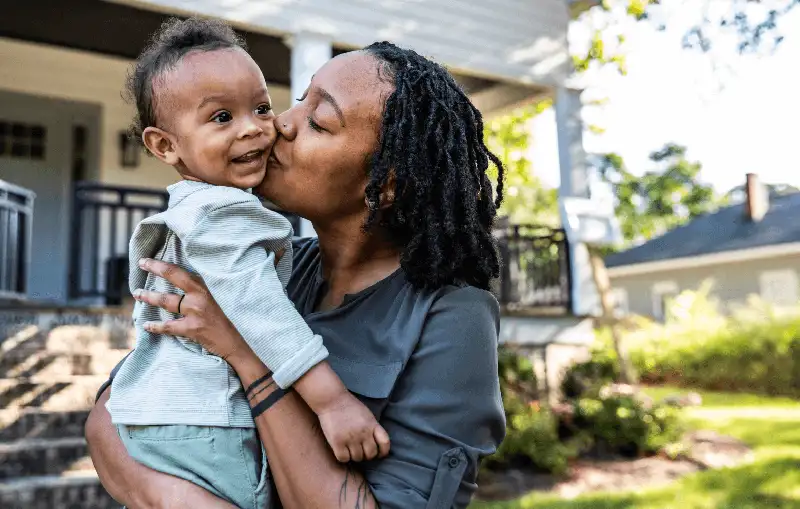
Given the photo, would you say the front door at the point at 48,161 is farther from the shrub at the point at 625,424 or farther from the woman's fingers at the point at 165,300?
the woman's fingers at the point at 165,300

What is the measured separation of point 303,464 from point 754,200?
27.5 meters

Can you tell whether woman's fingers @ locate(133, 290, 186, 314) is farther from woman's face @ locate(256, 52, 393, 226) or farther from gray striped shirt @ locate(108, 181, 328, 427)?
woman's face @ locate(256, 52, 393, 226)

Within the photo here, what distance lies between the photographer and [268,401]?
4.45 ft

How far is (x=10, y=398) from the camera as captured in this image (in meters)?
5.55

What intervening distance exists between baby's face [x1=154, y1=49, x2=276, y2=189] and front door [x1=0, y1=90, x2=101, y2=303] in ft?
→ 28.0

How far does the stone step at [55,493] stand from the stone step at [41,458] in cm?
12

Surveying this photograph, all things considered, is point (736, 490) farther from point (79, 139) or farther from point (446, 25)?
point (79, 139)

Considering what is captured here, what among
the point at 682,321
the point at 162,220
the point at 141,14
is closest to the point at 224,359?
the point at 162,220

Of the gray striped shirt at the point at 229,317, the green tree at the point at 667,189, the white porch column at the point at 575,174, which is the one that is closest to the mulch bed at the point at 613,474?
the white porch column at the point at 575,174

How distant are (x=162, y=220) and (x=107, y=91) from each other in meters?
8.93

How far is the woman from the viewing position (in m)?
1.31

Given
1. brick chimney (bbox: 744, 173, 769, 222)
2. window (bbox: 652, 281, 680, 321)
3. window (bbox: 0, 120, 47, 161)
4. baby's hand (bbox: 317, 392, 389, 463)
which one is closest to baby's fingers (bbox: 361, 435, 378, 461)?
baby's hand (bbox: 317, 392, 389, 463)

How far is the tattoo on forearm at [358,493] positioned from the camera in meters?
1.27

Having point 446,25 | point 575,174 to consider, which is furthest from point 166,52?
point 575,174
